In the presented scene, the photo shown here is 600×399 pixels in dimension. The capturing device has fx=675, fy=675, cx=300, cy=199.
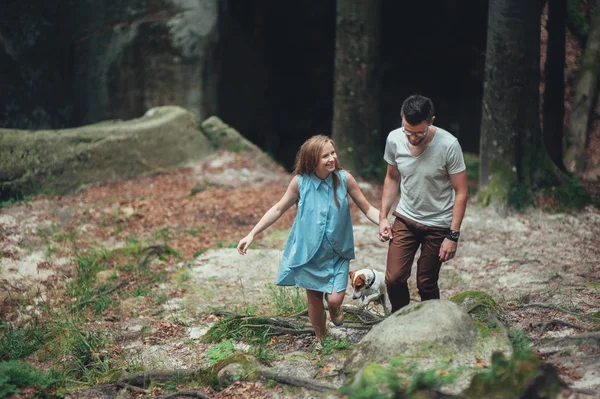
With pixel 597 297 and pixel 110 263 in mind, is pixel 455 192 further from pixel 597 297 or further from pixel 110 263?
pixel 110 263

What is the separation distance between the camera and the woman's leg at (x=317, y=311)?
15.6 feet

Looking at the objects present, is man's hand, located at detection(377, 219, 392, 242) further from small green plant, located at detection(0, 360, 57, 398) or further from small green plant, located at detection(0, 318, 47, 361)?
small green plant, located at detection(0, 318, 47, 361)

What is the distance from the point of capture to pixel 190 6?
1295 centimetres

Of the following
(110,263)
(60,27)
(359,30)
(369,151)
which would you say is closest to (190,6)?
(60,27)

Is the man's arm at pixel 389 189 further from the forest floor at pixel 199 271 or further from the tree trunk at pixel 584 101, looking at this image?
the tree trunk at pixel 584 101

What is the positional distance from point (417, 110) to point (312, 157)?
0.77 m

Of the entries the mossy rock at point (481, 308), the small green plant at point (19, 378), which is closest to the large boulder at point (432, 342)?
the mossy rock at point (481, 308)

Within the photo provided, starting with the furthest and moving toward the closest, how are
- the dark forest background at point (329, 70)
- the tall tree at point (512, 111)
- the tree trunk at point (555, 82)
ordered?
the tree trunk at point (555, 82) < the dark forest background at point (329, 70) < the tall tree at point (512, 111)

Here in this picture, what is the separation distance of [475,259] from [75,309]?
4306mm

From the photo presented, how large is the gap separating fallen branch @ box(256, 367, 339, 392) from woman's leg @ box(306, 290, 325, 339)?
1.94 feet

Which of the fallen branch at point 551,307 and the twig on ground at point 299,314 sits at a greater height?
the fallen branch at point 551,307

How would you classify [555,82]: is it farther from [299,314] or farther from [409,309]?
[409,309]

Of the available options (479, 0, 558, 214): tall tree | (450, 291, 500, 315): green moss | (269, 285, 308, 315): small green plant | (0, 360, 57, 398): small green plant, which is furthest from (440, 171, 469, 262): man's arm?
(479, 0, 558, 214): tall tree

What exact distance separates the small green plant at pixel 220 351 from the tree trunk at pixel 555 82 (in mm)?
6717
